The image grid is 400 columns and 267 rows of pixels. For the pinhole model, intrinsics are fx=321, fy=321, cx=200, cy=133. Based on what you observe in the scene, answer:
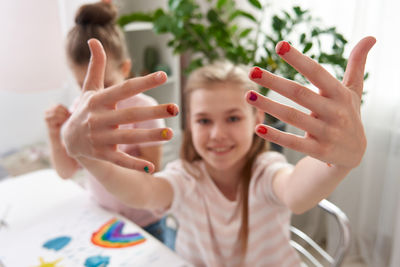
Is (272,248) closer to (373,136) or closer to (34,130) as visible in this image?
(373,136)

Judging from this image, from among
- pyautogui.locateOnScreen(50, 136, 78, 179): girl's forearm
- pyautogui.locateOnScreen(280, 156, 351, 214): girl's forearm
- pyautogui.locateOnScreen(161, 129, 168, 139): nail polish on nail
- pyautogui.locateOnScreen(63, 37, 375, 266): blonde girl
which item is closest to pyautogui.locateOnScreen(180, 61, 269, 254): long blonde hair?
pyautogui.locateOnScreen(63, 37, 375, 266): blonde girl

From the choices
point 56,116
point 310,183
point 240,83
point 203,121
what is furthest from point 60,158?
point 310,183

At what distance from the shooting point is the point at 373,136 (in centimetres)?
125

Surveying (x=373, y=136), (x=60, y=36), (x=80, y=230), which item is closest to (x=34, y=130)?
(x=60, y=36)

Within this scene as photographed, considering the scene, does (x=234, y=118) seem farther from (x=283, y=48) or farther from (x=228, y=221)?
(x=283, y=48)

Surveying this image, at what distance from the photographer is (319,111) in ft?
1.16

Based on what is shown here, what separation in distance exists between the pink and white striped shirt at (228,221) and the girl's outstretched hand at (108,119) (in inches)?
13.6

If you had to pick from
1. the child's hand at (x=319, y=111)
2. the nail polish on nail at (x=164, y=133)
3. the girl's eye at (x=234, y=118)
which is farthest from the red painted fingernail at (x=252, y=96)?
the girl's eye at (x=234, y=118)

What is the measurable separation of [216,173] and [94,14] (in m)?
0.46

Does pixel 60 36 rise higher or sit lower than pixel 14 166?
higher

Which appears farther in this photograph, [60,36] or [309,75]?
[60,36]

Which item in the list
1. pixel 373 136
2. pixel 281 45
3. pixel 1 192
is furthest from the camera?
pixel 373 136

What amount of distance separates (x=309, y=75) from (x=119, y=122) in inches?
9.2

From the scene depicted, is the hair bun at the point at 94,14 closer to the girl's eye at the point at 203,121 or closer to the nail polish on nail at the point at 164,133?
the girl's eye at the point at 203,121
